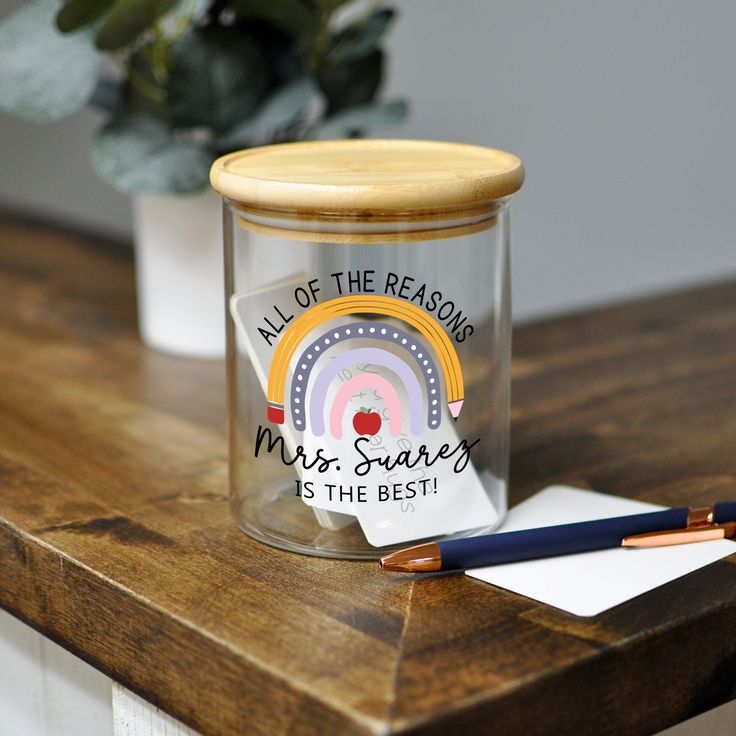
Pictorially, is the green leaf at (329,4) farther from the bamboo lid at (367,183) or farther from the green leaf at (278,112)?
the bamboo lid at (367,183)

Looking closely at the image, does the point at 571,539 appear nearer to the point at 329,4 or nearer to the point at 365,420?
the point at 365,420

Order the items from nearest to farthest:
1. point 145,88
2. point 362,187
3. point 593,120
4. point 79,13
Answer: point 362,187
point 79,13
point 145,88
point 593,120

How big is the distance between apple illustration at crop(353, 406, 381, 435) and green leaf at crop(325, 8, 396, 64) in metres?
0.48

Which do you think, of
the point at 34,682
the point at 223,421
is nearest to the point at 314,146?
the point at 223,421

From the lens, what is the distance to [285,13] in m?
0.84

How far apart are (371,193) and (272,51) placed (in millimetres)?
475

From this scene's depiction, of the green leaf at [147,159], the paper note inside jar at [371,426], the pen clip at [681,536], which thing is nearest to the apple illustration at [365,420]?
the paper note inside jar at [371,426]

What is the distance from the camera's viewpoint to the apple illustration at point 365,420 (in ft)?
1.72

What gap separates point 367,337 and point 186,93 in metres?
0.44

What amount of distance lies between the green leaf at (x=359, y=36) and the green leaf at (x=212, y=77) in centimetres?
8

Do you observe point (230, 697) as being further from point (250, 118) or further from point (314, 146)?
point (250, 118)

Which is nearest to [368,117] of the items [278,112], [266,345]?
[278,112]

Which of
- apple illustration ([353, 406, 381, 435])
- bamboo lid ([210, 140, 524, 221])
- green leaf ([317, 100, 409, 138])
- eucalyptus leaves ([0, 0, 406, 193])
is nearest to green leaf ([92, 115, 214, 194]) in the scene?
eucalyptus leaves ([0, 0, 406, 193])

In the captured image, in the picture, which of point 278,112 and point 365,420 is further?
point 278,112
